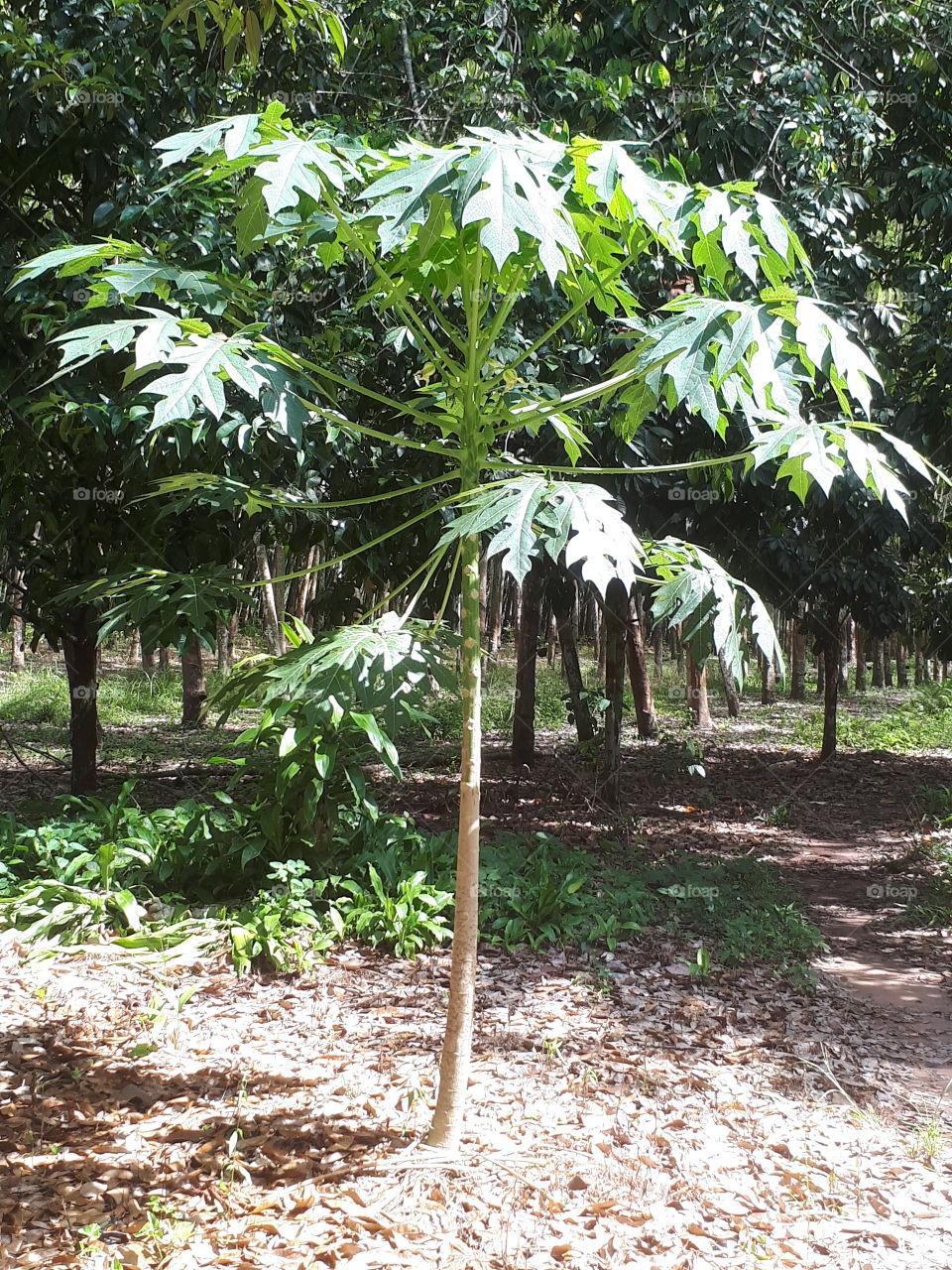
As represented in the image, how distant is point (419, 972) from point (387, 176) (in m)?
3.61

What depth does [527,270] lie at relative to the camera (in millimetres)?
2576

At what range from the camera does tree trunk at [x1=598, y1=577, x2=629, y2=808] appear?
798 centimetres

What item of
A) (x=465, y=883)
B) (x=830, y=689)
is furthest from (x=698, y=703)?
(x=465, y=883)

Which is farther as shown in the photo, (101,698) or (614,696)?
(101,698)

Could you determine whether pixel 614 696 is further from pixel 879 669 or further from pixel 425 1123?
pixel 879 669

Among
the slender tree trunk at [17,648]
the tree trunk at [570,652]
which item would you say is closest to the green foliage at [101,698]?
the slender tree trunk at [17,648]

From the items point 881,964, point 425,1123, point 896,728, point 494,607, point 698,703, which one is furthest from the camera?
point 494,607

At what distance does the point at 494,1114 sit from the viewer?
3369 mm

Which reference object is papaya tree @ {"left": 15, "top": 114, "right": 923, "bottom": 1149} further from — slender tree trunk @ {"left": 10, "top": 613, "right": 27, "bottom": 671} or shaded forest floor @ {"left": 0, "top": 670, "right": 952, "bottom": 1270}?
slender tree trunk @ {"left": 10, "top": 613, "right": 27, "bottom": 671}

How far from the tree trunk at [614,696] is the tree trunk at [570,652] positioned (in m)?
0.38
